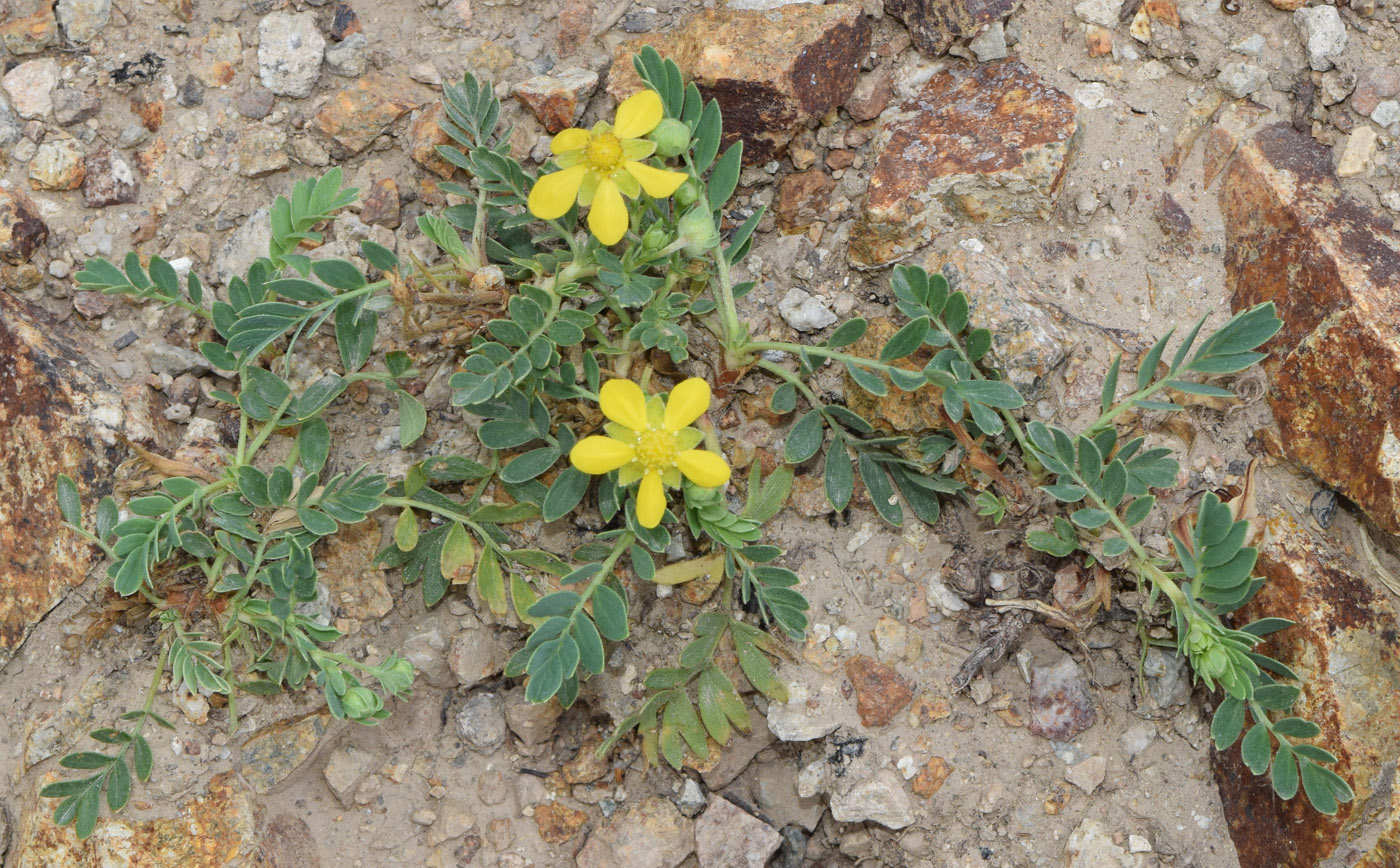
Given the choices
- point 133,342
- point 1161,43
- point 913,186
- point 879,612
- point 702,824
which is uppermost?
point 1161,43

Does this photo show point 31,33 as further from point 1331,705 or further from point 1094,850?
point 1331,705

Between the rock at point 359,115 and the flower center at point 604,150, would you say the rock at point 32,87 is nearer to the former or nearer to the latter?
the rock at point 359,115

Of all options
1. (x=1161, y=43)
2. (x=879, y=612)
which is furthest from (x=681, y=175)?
(x=1161, y=43)

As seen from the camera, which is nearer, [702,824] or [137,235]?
[702,824]

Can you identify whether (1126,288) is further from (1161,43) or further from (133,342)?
(133,342)

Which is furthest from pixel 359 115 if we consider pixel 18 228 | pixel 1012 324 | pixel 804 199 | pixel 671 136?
pixel 1012 324
